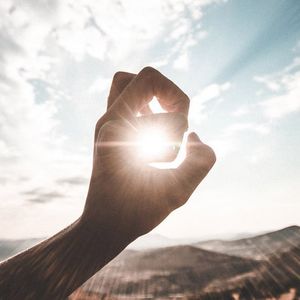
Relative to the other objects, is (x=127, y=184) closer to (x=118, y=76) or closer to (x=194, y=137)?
(x=194, y=137)

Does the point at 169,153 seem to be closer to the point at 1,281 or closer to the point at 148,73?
the point at 148,73

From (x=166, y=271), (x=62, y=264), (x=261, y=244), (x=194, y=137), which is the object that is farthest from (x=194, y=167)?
(x=261, y=244)

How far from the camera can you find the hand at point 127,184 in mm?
1108

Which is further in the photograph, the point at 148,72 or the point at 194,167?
the point at 148,72

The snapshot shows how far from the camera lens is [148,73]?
1367mm

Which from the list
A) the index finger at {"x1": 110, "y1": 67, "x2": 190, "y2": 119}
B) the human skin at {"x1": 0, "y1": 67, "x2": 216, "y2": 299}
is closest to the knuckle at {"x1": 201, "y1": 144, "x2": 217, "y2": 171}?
the human skin at {"x1": 0, "y1": 67, "x2": 216, "y2": 299}

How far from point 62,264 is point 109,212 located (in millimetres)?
302

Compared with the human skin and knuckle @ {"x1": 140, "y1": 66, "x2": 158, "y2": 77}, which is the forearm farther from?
knuckle @ {"x1": 140, "y1": 66, "x2": 158, "y2": 77}

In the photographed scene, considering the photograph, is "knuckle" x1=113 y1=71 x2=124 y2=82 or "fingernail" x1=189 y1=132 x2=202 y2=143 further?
"knuckle" x1=113 y1=71 x2=124 y2=82

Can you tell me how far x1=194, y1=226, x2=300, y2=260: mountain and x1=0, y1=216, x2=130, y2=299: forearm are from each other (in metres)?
6.84

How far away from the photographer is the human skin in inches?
43.1

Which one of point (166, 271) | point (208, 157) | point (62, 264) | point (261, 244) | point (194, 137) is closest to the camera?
point (62, 264)

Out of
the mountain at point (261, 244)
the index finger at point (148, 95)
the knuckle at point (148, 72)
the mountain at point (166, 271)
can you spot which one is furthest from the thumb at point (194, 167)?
the mountain at point (261, 244)

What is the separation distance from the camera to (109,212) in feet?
3.83
